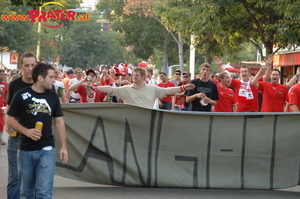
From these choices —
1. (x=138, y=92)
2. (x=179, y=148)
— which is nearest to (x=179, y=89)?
(x=138, y=92)

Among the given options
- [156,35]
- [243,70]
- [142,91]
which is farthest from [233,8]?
[156,35]

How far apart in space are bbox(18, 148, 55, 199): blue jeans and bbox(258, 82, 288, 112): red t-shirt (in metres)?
6.43

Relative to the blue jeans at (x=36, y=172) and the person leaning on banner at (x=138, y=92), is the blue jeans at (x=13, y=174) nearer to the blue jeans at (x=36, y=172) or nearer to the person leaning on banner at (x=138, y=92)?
the blue jeans at (x=36, y=172)

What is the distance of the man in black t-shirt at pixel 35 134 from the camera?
5414 millimetres

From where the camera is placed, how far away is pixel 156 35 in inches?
1954

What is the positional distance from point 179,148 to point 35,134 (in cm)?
305

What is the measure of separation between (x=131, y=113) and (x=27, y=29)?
35016 millimetres

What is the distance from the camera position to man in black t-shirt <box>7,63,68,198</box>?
5414mm

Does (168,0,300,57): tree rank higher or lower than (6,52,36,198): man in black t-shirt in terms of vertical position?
higher

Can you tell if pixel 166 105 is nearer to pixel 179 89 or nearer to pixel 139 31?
pixel 179 89

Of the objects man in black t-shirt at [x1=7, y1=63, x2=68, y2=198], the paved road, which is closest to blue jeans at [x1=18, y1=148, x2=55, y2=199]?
man in black t-shirt at [x1=7, y1=63, x2=68, y2=198]

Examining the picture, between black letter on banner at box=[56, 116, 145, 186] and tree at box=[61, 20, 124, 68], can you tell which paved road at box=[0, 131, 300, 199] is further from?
tree at box=[61, 20, 124, 68]

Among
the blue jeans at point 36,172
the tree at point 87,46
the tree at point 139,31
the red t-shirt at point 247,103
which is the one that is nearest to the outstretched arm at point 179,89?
the blue jeans at point 36,172

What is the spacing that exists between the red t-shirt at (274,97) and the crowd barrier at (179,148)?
3193mm
